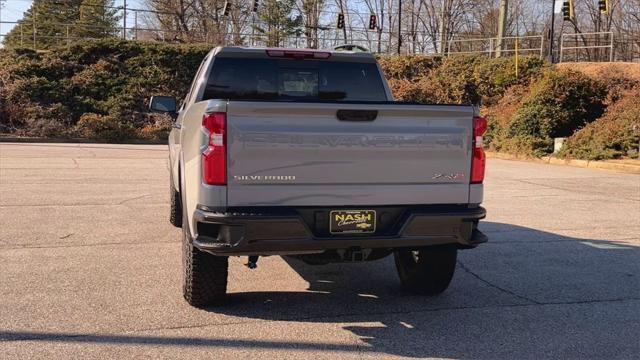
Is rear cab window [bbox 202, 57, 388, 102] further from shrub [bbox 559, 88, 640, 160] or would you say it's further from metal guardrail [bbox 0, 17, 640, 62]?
metal guardrail [bbox 0, 17, 640, 62]

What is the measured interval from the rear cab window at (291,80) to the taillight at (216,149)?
1.92 meters

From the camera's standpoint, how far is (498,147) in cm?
2197

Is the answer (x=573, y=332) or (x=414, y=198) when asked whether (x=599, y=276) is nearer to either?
(x=573, y=332)

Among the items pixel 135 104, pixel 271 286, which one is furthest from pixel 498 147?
pixel 271 286

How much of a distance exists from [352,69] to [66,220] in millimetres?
4378

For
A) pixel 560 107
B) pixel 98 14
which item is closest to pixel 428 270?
pixel 560 107

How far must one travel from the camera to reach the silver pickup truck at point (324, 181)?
12.9 feet

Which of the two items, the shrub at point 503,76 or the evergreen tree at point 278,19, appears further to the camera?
the evergreen tree at point 278,19

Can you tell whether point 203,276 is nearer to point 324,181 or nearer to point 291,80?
point 324,181

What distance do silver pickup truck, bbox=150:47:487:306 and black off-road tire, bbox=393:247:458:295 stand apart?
1.91 ft

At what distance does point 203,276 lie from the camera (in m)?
4.53

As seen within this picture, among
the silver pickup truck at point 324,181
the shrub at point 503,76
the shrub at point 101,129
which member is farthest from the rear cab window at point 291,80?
the shrub at point 503,76

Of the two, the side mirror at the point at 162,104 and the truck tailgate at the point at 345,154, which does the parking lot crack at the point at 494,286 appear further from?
the side mirror at the point at 162,104

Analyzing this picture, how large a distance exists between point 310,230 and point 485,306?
5.95ft
